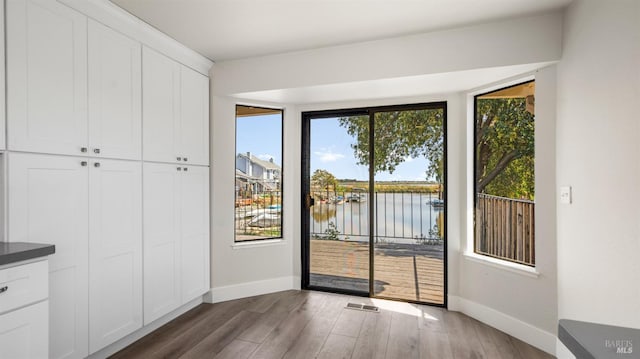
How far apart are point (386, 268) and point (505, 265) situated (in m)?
1.21

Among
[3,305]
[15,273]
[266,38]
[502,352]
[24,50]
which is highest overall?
[266,38]

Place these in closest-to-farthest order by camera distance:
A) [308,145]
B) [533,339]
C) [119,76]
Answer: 1. [119,76]
2. [533,339]
3. [308,145]

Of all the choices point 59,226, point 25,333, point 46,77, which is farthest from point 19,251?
point 46,77

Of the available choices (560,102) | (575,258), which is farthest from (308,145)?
(575,258)

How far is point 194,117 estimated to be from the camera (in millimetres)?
3000

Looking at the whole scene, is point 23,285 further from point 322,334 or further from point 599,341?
point 599,341

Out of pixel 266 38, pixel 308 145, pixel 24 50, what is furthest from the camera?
pixel 308 145

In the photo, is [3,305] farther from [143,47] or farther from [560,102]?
[560,102]

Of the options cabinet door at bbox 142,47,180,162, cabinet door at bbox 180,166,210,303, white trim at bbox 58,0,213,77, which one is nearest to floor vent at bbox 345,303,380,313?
→ cabinet door at bbox 180,166,210,303

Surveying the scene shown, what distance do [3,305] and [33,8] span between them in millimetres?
1591

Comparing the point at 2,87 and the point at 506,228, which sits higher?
the point at 2,87

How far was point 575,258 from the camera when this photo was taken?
6.73ft

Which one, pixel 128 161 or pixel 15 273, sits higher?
pixel 128 161

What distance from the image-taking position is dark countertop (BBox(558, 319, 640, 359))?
0.63m
